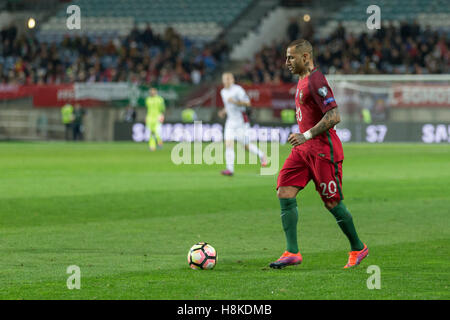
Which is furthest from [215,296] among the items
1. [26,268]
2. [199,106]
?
[199,106]

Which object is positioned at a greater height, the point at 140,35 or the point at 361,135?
the point at 140,35

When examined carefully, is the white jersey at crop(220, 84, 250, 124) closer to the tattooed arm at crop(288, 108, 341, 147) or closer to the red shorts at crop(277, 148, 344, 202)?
the red shorts at crop(277, 148, 344, 202)

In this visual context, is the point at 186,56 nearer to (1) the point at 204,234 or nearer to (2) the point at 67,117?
(2) the point at 67,117

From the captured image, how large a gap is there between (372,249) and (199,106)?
30.3 meters

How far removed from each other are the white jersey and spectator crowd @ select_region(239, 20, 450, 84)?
18.8 metres

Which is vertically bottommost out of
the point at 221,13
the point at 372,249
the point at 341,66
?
the point at 372,249

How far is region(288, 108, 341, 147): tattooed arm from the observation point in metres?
7.90

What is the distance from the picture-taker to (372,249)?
938cm

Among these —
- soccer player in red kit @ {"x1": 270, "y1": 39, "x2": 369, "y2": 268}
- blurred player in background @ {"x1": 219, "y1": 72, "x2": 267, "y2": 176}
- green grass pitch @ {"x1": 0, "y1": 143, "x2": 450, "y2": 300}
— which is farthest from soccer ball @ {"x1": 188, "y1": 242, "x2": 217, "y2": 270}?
blurred player in background @ {"x1": 219, "y1": 72, "x2": 267, "y2": 176}

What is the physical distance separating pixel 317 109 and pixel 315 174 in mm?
611

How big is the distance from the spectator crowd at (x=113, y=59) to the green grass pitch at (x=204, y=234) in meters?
21.3

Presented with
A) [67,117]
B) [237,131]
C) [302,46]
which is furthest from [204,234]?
[67,117]

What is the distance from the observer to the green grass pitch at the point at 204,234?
22.9ft
